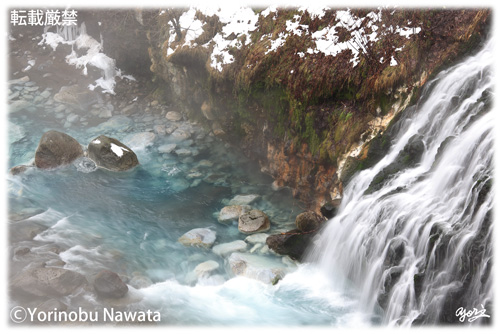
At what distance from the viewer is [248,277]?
664cm

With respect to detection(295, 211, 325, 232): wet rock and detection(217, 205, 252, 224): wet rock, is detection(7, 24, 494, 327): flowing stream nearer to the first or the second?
detection(217, 205, 252, 224): wet rock

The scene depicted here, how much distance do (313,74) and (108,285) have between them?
5.55 metres

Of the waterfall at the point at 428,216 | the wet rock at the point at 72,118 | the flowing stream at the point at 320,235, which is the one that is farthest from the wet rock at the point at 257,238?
the wet rock at the point at 72,118

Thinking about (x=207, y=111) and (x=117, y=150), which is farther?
(x=207, y=111)

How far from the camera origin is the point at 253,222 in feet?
26.2

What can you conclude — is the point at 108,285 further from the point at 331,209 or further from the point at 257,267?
the point at 331,209

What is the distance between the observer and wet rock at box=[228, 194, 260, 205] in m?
8.83

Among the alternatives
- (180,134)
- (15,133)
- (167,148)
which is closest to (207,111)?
(180,134)

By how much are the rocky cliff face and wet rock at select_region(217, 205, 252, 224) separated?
A: 4.44 ft

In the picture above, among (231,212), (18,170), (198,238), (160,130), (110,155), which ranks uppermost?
(160,130)

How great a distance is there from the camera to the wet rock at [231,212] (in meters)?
8.27

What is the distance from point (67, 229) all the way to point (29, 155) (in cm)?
411

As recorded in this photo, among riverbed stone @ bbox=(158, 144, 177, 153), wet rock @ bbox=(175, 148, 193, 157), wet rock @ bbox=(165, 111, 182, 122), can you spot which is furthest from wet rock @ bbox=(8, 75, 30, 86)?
wet rock @ bbox=(175, 148, 193, 157)

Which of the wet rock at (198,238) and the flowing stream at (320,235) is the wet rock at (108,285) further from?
the wet rock at (198,238)
